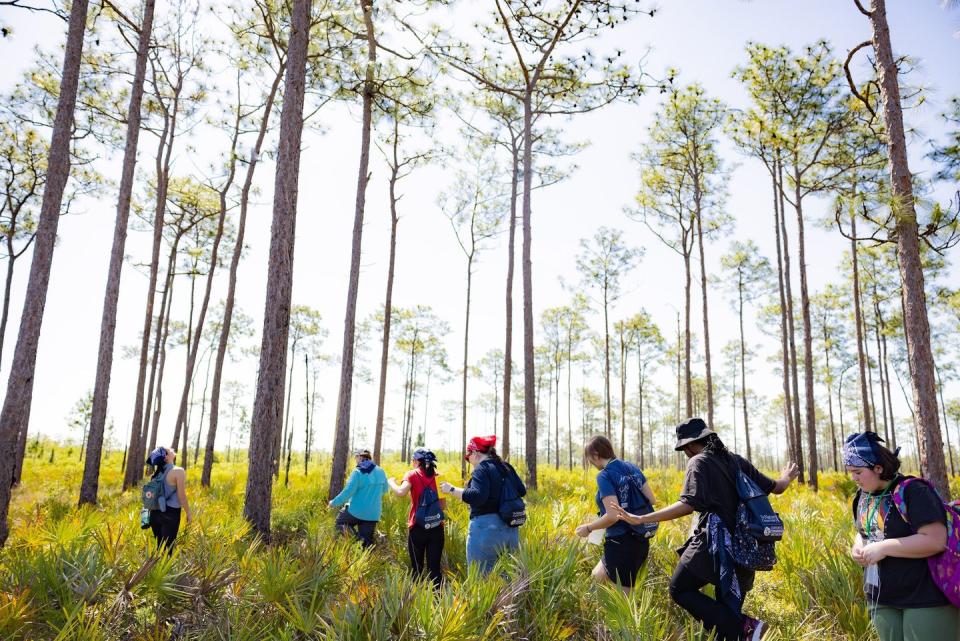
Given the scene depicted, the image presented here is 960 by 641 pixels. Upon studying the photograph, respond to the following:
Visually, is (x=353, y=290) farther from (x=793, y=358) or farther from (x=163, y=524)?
(x=793, y=358)

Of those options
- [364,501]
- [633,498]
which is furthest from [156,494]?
[633,498]

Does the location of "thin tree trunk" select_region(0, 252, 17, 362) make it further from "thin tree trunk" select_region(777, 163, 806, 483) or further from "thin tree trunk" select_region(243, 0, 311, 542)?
"thin tree trunk" select_region(777, 163, 806, 483)

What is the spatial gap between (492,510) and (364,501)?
305 cm

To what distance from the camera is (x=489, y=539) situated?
513 centimetres

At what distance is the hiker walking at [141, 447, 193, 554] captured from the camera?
20.3 feet

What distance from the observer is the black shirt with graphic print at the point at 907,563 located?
2.78 meters

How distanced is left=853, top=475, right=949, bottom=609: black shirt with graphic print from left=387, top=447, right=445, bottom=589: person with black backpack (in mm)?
3986

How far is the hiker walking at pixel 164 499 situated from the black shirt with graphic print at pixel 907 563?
641 cm

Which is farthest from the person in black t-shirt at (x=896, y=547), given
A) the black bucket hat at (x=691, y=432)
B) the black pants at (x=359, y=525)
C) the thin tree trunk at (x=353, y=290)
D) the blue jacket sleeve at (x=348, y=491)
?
the thin tree trunk at (x=353, y=290)

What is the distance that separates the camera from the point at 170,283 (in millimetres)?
21125

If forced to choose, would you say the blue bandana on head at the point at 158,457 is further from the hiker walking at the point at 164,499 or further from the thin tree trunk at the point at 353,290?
the thin tree trunk at the point at 353,290

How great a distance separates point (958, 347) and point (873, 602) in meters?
39.5

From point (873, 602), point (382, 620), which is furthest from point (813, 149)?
point (382, 620)

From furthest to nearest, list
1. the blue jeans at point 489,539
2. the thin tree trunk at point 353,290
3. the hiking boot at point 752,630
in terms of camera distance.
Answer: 1. the thin tree trunk at point 353,290
2. the blue jeans at point 489,539
3. the hiking boot at point 752,630
